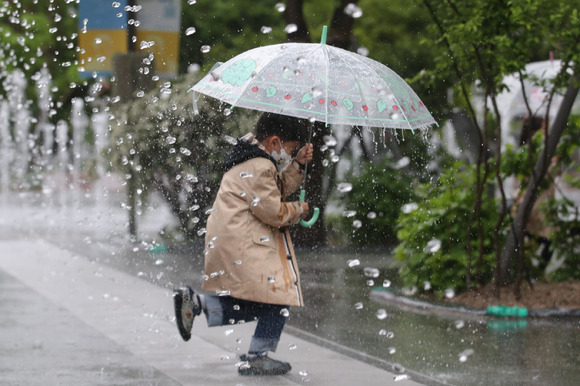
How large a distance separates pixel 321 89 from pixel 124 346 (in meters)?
2.64

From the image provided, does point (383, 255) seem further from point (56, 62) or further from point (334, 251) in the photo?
point (56, 62)

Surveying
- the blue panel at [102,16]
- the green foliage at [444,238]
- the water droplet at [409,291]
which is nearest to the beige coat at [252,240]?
the green foliage at [444,238]

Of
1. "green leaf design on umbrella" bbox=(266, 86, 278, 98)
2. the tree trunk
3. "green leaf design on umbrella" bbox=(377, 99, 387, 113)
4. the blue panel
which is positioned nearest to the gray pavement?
"green leaf design on umbrella" bbox=(377, 99, 387, 113)

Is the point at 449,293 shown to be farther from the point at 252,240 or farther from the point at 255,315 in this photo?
the point at 252,240

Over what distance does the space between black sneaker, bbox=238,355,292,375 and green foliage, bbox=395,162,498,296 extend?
3566 millimetres

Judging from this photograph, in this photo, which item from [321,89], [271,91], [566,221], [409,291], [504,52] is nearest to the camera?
[321,89]

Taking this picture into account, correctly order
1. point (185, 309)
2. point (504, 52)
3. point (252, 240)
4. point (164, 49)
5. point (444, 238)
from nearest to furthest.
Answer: point (252, 240), point (185, 309), point (504, 52), point (444, 238), point (164, 49)

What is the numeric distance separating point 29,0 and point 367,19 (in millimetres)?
9890

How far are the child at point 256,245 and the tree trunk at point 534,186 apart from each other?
3661 mm

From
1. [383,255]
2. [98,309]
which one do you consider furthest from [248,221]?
[383,255]

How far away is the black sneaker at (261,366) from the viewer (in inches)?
250

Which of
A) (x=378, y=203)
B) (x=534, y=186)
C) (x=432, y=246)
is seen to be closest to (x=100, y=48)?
(x=378, y=203)

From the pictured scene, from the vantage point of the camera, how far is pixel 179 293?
6.45 metres

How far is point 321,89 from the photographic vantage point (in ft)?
19.5
